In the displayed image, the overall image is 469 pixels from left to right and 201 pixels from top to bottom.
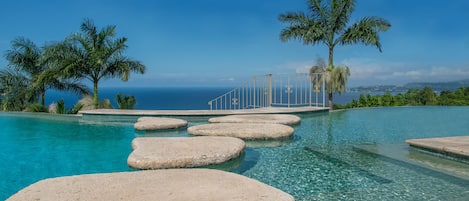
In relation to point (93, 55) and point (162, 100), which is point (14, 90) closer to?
point (93, 55)

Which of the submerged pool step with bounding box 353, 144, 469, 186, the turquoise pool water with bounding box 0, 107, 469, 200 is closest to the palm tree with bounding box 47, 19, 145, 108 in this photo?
the turquoise pool water with bounding box 0, 107, 469, 200

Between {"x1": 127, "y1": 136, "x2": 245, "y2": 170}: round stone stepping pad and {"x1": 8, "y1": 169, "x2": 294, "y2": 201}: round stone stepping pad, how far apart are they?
0.55m

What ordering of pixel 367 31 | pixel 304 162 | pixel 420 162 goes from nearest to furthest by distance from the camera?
pixel 420 162 → pixel 304 162 → pixel 367 31

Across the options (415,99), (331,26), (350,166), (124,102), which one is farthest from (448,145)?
(415,99)

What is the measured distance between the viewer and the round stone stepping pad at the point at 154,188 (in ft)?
8.77

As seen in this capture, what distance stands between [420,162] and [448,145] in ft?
2.49

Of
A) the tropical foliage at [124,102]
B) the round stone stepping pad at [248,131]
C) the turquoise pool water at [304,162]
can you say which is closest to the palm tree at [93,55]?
the tropical foliage at [124,102]

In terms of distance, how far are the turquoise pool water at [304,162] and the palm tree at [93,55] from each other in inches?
157

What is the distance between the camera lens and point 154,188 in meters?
2.90

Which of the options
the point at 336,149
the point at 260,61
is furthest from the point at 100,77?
the point at 260,61

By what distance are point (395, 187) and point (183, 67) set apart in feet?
80.7

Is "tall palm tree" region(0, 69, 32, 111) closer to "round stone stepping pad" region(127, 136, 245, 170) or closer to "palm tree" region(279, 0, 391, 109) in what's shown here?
"round stone stepping pad" region(127, 136, 245, 170)

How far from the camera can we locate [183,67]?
26.8 metres

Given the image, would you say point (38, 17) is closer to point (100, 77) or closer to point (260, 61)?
point (100, 77)
